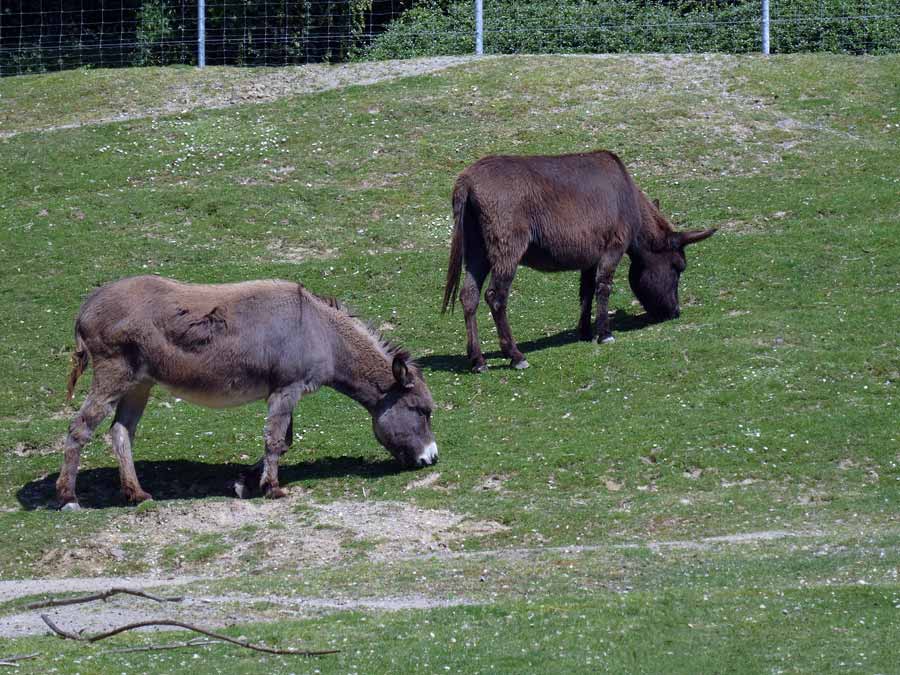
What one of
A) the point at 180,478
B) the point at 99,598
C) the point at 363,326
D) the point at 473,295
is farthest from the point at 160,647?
the point at 473,295

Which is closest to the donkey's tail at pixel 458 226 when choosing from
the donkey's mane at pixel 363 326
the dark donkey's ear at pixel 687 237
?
the donkey's mane at pixel 363 326

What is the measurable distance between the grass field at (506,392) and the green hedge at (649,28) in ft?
4.82

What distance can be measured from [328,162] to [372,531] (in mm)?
15073

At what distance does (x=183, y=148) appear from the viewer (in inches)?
1114

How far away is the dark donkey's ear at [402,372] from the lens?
49.8 feet

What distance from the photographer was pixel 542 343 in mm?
19688

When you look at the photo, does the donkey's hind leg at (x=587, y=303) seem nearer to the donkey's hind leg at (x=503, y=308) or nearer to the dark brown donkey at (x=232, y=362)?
the donkey's hind leg at (x=503, y=308)

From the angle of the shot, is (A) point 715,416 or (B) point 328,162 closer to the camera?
(A) point 715,416

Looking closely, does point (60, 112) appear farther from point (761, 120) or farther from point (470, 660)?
point (470, 660)

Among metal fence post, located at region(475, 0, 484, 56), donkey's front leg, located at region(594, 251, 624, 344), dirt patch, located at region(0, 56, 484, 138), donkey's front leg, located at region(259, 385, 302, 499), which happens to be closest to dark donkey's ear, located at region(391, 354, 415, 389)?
donkey's front leg, located at region(259, 385, 302, 499)

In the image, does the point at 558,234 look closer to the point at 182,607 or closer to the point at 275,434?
the point at 275,434

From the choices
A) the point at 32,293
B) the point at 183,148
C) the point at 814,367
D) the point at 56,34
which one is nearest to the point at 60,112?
the point at 183,148

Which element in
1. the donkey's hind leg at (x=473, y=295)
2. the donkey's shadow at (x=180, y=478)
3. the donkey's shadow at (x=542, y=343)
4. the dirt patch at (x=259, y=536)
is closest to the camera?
the dirt patch at (x=259, y=536)

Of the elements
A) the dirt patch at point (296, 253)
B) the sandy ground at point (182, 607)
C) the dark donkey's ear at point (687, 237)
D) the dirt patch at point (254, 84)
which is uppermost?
the dirt patch at point (254, 84)
